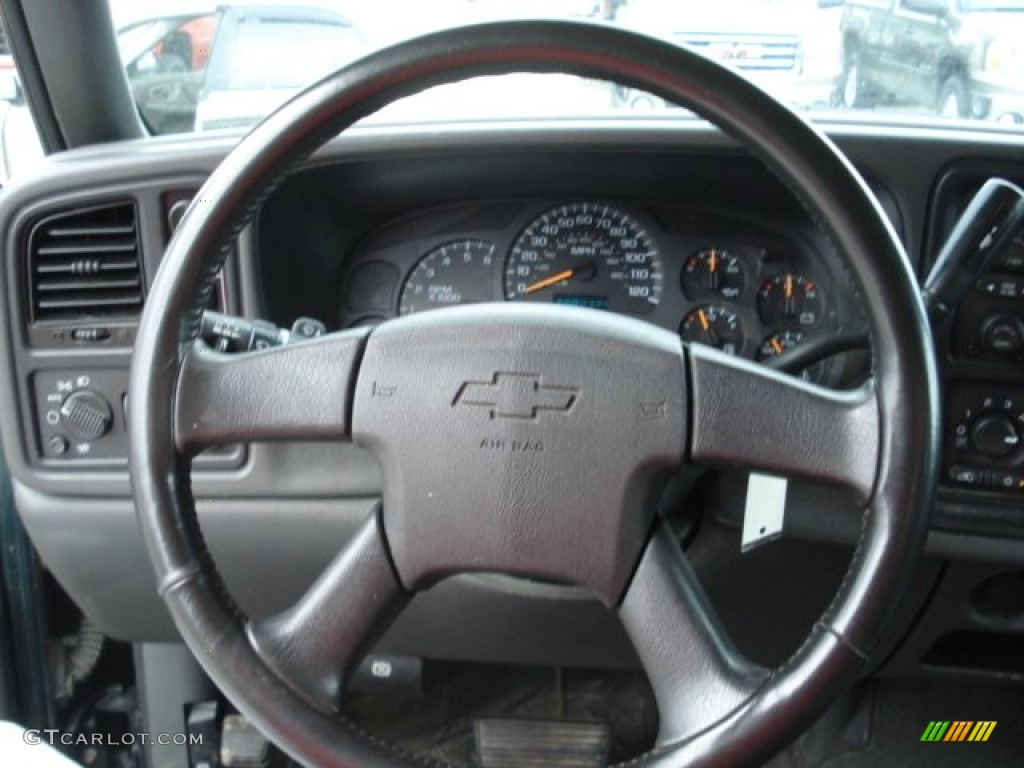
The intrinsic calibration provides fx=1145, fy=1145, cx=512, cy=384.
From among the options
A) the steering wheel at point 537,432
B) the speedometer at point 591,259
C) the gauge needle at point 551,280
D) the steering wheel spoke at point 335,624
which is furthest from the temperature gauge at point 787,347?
the steering wheel spoke at point 335,624

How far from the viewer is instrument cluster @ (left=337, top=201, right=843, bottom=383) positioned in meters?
1.39

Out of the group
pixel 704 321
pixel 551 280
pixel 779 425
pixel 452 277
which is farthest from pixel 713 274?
pixel 779 425

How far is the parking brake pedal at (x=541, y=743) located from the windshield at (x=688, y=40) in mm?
912

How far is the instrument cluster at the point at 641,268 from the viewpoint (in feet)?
4.56

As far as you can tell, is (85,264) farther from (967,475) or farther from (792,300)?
(967,475)

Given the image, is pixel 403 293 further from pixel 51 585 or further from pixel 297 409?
pixel 51 585

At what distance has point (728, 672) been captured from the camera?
899mm

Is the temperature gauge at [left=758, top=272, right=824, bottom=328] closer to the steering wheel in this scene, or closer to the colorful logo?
the steering wheel

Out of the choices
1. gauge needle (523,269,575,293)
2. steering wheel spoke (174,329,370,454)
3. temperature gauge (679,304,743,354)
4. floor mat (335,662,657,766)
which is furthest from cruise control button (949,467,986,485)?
steering wheel spoke (174,329,370,454)

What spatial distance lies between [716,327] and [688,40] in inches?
13.5

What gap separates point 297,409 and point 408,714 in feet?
3.21

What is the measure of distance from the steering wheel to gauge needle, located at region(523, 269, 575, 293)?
47 centimetres

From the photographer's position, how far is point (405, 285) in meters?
1.49

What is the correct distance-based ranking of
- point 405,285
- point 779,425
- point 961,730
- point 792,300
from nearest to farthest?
point 779,425 → point 792,300 → point 405,285 → point 961,730
